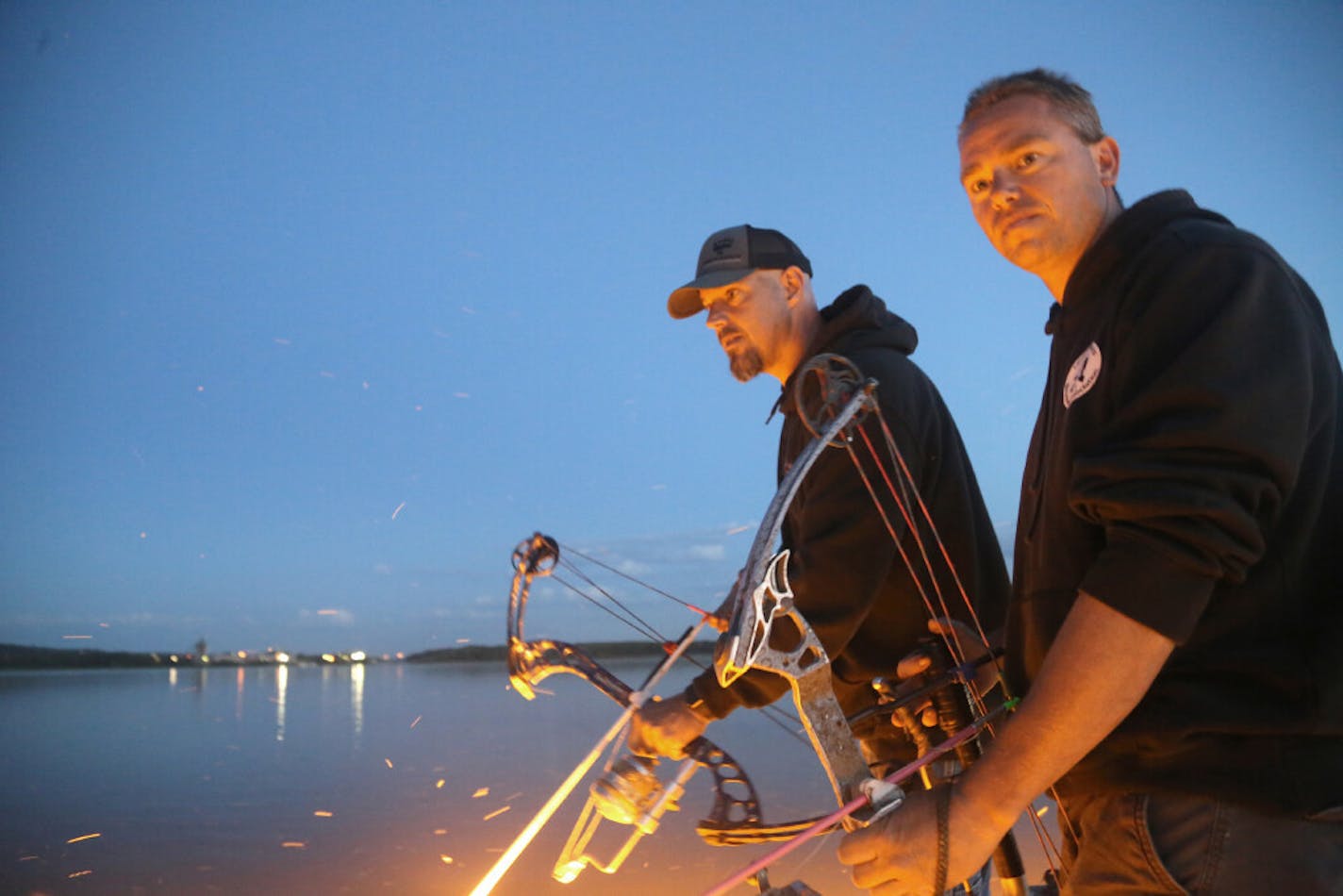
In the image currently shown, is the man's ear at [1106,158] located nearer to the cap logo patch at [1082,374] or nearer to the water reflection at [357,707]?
the cap logo patch at [1082,374]

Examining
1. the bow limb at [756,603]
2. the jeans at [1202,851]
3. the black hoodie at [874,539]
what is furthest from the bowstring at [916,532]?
the jeans at [1202,851]

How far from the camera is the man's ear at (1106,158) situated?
65.5 inches

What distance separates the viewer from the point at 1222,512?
1139 millimetres

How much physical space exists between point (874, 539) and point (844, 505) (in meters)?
0.11

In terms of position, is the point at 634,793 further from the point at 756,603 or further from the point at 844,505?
the point at 844,505

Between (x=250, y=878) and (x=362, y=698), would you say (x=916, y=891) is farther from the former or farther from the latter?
(x=362, y=698)

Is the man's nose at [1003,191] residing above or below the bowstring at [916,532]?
above

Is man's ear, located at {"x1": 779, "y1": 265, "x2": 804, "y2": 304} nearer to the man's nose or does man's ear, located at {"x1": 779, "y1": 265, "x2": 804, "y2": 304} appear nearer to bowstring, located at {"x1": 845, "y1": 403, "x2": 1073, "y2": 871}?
bowstring, located at {"x1": 845, "y1": 403, "x2": 1073, "y2": 871}

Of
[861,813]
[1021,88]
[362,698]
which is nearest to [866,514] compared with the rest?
[861,813]

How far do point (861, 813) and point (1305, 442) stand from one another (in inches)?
35.1

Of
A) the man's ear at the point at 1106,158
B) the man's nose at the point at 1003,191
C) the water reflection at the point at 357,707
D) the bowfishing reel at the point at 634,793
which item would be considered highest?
the man's ear at the point at 1106,158

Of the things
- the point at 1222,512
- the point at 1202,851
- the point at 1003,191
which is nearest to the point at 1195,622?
the point at 1222,512

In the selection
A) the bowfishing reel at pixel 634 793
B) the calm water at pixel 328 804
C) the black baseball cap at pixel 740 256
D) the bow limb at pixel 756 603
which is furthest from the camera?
the calm water at pixel 328 804

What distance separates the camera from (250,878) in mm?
6074
